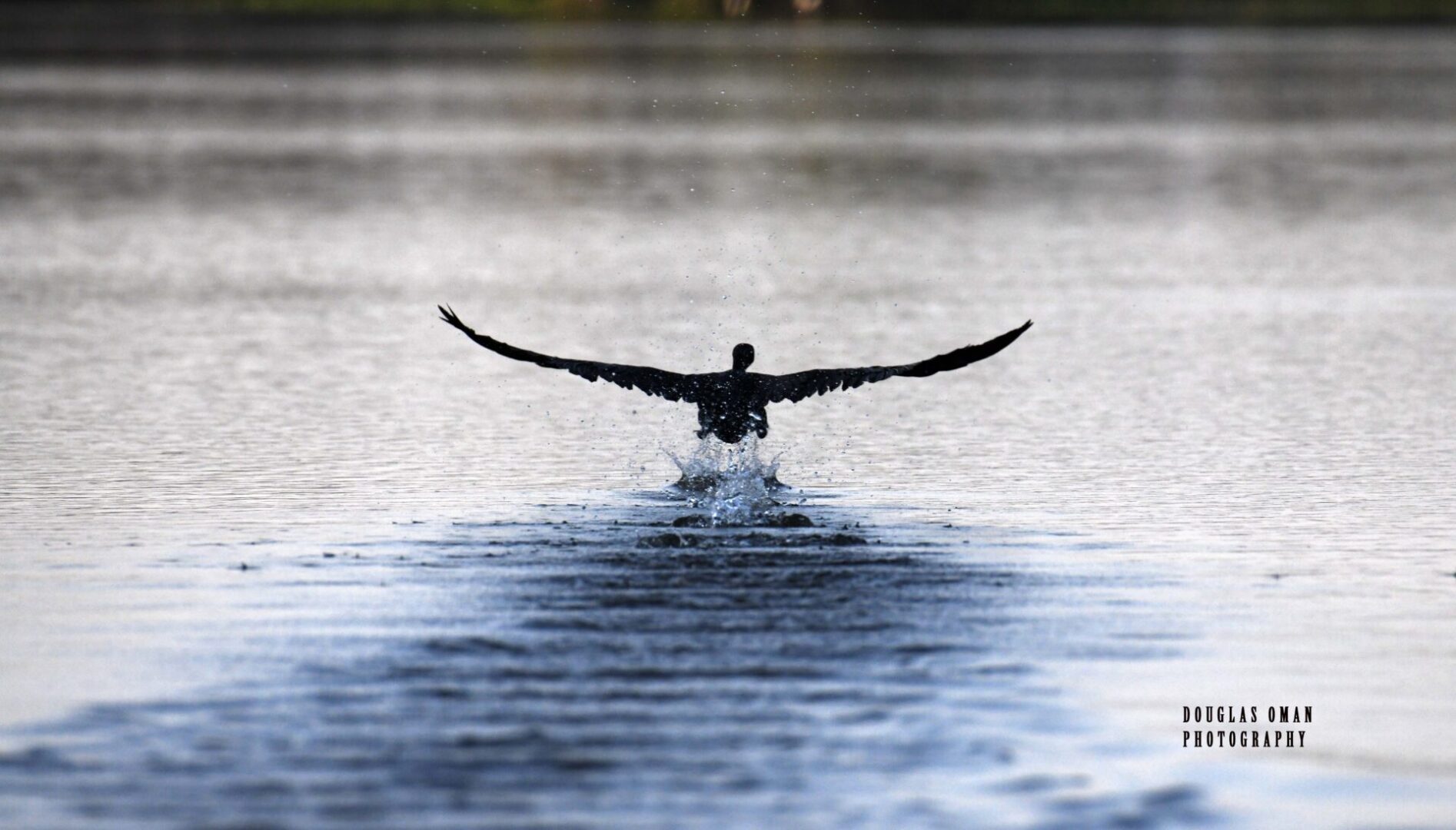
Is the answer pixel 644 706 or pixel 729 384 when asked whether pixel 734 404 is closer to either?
pixel 729 384

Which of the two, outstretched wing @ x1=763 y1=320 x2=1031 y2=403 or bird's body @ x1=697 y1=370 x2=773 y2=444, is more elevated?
outstretched wing @ x1=763 y1=320 x2=1031 y2=403

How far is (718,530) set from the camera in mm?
18484

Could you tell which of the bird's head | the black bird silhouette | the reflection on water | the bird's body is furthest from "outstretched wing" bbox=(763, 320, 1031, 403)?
the reflection on water

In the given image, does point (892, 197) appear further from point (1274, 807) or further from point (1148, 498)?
point (1274, 807)

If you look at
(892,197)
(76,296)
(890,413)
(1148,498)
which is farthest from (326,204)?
(1148,498)

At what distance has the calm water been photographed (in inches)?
496

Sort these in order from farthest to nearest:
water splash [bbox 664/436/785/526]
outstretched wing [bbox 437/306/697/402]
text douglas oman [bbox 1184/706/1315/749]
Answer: water splash [bbox 664/436/785/526] → outstretched wing [bbox 437/306/697/402] → text douglas oman [bbox 1184/706/1315/749]

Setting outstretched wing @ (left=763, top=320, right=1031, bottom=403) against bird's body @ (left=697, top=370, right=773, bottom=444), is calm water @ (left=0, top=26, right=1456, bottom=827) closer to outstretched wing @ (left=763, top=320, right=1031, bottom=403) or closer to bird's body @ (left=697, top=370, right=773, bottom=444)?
bird's body @ (left=697, top=370, right=773, bottom=444)

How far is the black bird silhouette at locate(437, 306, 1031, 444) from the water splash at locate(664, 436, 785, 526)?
58cm

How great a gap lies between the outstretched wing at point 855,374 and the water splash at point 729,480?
Answer: 3.20 feet

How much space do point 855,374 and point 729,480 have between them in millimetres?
2352

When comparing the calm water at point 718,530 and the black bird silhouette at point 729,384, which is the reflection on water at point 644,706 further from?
the black bird silhouette at point 729,384

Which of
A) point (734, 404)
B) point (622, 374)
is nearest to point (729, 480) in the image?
point (734, 404)

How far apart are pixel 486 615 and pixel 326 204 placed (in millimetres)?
38052
